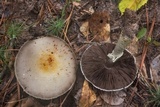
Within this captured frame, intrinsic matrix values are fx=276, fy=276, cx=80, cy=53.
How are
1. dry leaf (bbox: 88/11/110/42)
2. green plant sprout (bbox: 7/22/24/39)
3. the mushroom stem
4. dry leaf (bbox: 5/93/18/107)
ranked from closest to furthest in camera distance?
the mushroom stem
dry leaf (bbox: 5/93/18/107)
green plant sprout (bbox: 7/22/24/39)
dry leaf (bbox: 88/11/110/42)

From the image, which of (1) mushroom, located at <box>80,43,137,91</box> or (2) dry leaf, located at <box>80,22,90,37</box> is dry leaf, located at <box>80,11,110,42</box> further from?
(1) mushroom, located at <box>80,43,137,91</box>

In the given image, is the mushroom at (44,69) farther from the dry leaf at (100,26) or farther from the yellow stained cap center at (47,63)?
the dry leaf at (100,26)

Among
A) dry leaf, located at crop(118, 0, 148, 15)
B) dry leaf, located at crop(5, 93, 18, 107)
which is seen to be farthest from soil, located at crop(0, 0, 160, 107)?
dry leaf, located at crop(118, 0, 148, 15)

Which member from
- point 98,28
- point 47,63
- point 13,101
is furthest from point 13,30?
point 98,28

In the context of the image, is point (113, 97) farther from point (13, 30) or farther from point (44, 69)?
point (13, 30)

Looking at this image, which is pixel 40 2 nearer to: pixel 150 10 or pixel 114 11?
pixel 114 11

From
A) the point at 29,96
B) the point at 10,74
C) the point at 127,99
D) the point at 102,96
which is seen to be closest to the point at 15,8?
the point at 10,74
